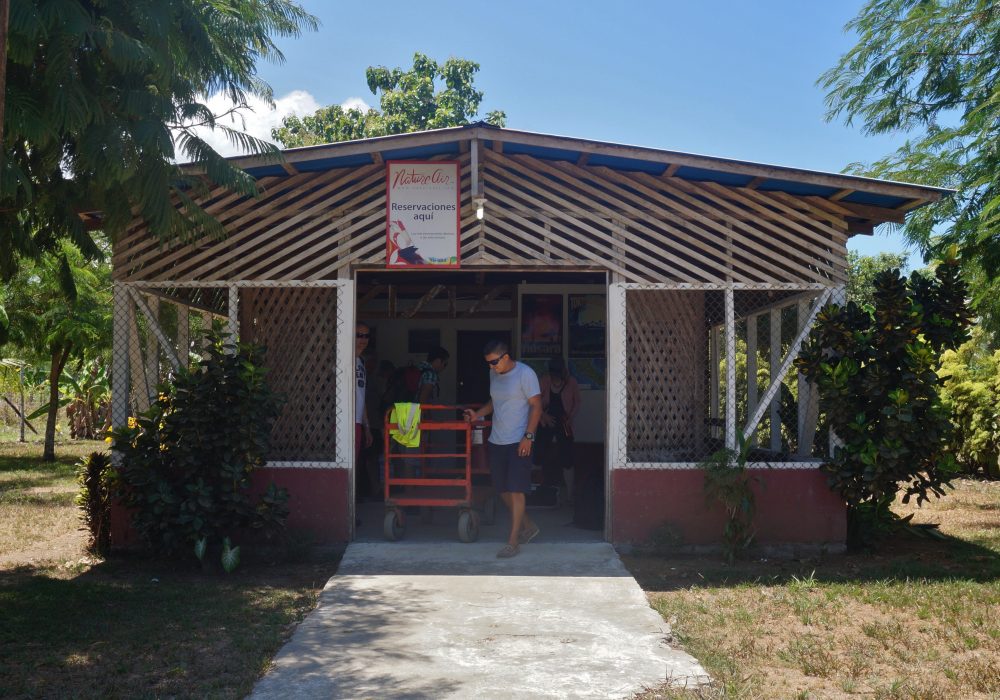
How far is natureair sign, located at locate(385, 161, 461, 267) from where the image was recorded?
8258 millimetres

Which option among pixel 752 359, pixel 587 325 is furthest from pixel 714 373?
pixel 587 325

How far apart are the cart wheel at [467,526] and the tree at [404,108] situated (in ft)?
68.4

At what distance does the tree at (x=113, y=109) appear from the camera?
217 inches

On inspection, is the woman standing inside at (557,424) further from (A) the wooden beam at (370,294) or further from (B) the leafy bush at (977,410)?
(B) the leafy bush at (977,410)

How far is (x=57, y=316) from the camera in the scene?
1650 cm

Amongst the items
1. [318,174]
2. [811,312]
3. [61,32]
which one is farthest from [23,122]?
[811,312]

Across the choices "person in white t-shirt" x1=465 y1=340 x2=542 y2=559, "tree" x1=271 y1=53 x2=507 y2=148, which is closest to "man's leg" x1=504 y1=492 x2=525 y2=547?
"person in white t-shirt" x1=465 y1=340 x2=542 y2=559

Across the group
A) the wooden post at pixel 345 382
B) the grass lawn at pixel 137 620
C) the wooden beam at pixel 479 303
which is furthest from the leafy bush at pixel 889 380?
the wooden beam at pixel 479 303

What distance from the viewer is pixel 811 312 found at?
28.3ft

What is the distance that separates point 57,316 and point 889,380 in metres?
14.0

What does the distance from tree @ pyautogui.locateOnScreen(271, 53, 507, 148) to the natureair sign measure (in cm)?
1997

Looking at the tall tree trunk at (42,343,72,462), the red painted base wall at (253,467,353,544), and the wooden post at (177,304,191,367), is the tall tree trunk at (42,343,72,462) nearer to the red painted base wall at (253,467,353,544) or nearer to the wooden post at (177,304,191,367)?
the wooden post at (177,304,191,367)

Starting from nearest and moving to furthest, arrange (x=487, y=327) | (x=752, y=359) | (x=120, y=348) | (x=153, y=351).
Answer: (x=120, y=348) < (x=153, y=351) < (x=752, y=359) < (x=487, y=327)

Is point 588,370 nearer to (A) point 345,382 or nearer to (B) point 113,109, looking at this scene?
(A) point 345,382
